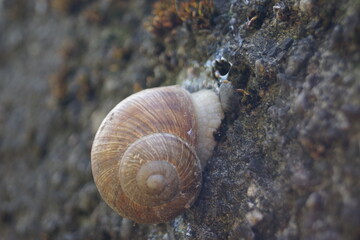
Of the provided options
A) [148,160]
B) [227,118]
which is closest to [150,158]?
[148,160]

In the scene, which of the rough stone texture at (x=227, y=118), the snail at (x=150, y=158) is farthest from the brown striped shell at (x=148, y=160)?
the rough stone texture at (x=227, y=118)

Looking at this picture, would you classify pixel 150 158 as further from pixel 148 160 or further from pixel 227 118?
pixel 227 118

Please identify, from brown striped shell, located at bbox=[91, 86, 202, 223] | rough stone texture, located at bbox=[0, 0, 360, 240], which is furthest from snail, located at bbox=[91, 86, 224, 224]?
rough stone texture, located at bbox=[0, 0, 360, 240]

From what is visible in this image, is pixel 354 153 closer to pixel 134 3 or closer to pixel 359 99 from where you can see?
pixel 359 99

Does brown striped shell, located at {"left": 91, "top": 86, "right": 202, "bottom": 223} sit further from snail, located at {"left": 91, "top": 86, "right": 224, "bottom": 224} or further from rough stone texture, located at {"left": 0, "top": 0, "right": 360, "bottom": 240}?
rough stone texture, located at {"left": 0, "top": 0, "right": 360, "bottom": 240}

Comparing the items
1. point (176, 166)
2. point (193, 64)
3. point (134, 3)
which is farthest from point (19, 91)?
point (176, 166)

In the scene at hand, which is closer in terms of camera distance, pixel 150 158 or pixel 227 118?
pixel 150 158

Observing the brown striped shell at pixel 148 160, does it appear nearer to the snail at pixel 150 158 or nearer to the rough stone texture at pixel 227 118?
the snail at pixel 150 158
